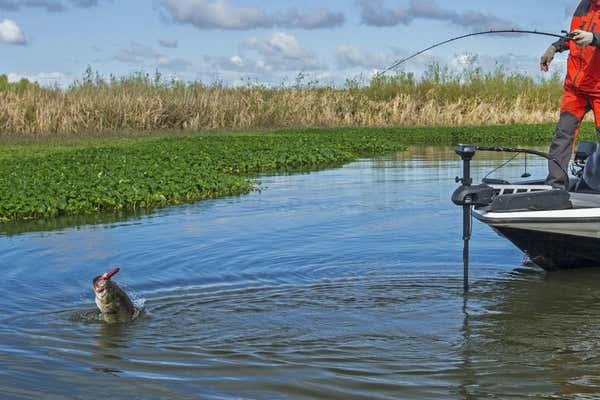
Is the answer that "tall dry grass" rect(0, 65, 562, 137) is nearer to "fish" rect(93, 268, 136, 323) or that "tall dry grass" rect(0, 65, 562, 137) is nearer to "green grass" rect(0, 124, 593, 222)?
"green grass" rect(0, 124, 593, 222)

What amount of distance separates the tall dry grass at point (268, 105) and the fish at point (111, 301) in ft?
72.1

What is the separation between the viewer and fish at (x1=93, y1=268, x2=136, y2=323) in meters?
6.63

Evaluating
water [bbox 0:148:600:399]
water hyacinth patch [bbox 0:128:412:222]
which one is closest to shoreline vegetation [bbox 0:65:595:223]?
water hyacinth patch [bbox 0:128:412:222]

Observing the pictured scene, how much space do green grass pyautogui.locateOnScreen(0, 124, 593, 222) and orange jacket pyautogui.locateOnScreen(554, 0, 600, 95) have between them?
6660mm

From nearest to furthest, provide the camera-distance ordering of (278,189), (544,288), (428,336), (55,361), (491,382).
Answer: (491,382) < (55,361) < (428,336) < (544,288) < (278,189)

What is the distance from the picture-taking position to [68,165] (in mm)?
16391

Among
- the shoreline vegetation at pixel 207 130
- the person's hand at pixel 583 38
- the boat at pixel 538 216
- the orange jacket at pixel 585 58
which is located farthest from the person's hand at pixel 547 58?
the shoreline vegetation at pixel 207 130

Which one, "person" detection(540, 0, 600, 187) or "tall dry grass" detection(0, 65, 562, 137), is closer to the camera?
"person" detection(540, 0, 600, 187)

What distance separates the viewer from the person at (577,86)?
817cm

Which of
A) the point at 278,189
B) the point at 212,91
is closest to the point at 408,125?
the point at 212,91

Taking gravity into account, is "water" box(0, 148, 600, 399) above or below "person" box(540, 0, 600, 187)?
below

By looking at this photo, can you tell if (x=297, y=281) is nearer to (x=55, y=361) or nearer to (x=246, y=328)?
(x=246, y=328)

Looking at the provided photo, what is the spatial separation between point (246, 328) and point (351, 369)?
122 cm

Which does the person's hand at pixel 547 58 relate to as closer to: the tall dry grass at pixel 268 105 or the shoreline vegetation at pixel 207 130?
the shoreline vegetation at pixel 207 130
